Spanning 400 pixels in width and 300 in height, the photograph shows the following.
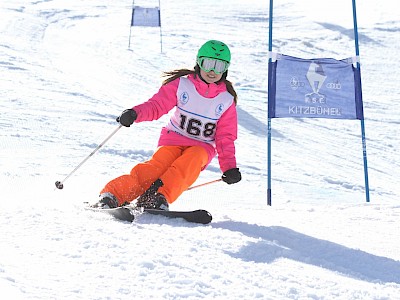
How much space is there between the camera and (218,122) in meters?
4.05

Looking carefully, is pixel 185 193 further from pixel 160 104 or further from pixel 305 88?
pixel 160 104

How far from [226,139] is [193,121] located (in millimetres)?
241

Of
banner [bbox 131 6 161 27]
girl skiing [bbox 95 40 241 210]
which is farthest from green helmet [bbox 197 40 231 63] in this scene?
banner [bbox 131 6 161 27]

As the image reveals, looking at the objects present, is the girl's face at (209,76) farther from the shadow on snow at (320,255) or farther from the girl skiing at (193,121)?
the shadow on snow at (320,255)

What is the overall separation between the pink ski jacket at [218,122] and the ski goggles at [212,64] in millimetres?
103

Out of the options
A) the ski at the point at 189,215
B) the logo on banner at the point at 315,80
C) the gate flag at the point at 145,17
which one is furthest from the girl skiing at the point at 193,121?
the gate flag at the point at 145,17

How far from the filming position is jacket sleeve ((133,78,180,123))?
3.89 m

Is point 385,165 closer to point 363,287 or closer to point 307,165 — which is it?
point 307,165

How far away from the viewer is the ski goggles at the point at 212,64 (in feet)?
12.9

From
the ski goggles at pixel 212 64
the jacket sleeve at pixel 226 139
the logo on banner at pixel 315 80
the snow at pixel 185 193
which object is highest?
the ski goggles at pixel 212 64

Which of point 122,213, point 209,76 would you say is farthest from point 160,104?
point 122,213

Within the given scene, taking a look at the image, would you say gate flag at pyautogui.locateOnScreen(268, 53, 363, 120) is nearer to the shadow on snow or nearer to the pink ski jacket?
the pink ski jacket

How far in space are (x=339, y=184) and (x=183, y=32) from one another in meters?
13.4

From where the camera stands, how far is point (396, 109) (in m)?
12.8
